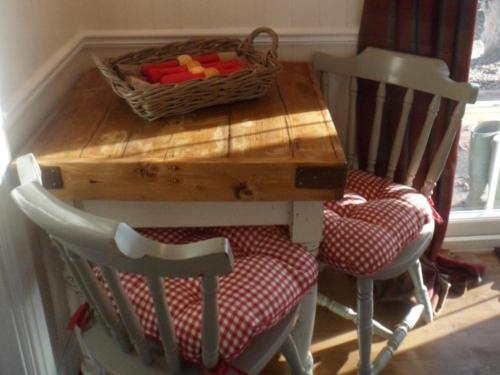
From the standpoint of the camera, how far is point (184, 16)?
65.8 inches

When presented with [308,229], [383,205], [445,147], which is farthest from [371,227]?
[445,147]

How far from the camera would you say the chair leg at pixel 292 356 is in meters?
1.23

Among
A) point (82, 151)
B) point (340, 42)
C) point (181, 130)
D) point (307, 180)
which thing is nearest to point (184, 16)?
point (340, 42)

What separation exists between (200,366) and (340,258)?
1.45ft

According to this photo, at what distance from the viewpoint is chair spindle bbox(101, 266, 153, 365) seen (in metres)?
0.84

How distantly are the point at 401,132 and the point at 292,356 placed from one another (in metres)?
0.71

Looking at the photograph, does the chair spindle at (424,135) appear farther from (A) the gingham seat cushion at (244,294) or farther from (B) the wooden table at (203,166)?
(A) the gingham seat cushion at (244,294)

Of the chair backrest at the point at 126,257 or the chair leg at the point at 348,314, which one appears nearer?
the chair backrest at the point at 126,257

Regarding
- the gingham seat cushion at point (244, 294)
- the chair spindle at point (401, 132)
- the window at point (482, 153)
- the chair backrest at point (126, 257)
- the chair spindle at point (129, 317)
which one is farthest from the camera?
the window at point (482, 153)

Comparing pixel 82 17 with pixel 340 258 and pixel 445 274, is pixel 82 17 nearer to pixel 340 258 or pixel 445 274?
pixel 340 258

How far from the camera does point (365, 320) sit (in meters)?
1.43

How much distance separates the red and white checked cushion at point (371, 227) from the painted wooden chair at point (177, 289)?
0.14 m

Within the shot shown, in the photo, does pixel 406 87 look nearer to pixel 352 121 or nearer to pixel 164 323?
pixel 352 121

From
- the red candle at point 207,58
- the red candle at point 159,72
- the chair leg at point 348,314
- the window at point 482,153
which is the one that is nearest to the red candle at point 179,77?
the red candle at point 159,72
